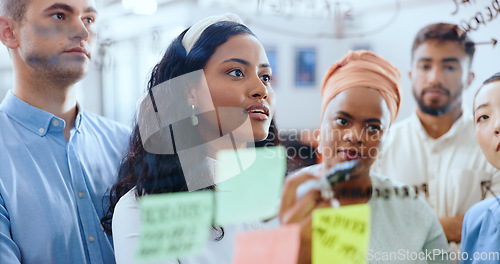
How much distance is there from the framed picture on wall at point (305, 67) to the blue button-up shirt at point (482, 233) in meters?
0.46

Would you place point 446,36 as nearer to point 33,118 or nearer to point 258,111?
point 258,111

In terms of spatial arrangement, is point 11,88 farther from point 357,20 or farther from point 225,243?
point 357,20

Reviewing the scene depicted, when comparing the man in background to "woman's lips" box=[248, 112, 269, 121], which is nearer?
"woman's lips" box=[248, 112, 269, 121]

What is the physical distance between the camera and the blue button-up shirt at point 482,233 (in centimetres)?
93

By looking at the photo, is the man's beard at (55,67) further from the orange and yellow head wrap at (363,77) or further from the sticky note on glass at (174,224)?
the orange and yellow head wrap at (363,77)

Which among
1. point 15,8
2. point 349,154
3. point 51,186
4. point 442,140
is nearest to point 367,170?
point 349,154

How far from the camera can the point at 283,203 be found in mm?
877

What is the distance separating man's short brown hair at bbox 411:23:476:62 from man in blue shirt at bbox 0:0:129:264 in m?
0.72

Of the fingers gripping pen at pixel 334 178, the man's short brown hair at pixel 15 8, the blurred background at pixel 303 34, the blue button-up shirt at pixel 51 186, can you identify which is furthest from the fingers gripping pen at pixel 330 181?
the man's short brown hair at pixel 15 8

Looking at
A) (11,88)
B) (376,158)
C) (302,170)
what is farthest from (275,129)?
(11,88)

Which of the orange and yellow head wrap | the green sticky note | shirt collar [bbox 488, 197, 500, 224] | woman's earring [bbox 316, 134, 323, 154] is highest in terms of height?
the orange and yellow head wrap

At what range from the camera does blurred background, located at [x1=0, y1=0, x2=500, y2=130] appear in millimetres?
950

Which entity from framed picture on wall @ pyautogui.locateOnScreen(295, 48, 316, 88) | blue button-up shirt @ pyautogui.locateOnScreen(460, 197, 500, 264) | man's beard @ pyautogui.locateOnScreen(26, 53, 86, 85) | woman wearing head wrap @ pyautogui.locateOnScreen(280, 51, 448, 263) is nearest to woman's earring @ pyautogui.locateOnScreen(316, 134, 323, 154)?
woman wearing head wrap @ pyautogui.locateOnScreen(280, 51, 448, 263)

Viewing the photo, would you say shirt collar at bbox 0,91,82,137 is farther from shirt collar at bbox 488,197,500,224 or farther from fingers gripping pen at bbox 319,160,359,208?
shirt collar at bbox 488,197,500,224
